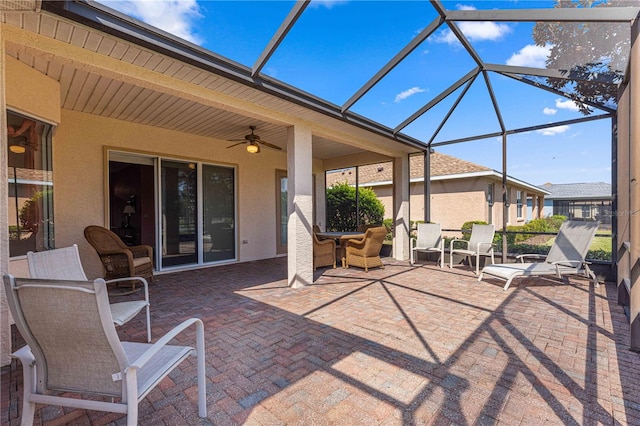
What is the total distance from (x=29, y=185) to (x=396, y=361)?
177 inches

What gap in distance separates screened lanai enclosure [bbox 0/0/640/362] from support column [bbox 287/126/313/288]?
0.03m

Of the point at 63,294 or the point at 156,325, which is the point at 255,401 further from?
the point at 156,325

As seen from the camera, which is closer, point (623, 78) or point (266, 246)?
point (623, 78)

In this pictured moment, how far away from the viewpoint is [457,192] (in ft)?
37.2

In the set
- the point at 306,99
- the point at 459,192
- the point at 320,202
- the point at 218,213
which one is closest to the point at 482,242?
the point at 306,99

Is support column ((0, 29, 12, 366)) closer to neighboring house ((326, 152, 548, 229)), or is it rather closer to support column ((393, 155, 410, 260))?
support column ((393, 155, 410, 260))

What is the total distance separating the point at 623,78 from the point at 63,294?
572cm

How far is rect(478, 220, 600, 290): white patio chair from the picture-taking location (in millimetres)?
4675

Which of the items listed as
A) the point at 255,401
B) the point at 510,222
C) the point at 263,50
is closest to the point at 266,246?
the point at 263,50

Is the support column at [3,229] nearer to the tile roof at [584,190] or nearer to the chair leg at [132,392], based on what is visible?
the chair leg at [132,392]

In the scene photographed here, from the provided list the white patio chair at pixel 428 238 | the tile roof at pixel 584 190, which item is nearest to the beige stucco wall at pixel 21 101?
the white patio chair at pixel 428 238

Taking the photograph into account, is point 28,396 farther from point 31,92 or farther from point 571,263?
point 571,263

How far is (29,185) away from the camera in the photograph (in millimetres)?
3469

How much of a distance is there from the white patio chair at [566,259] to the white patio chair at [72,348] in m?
4.95
